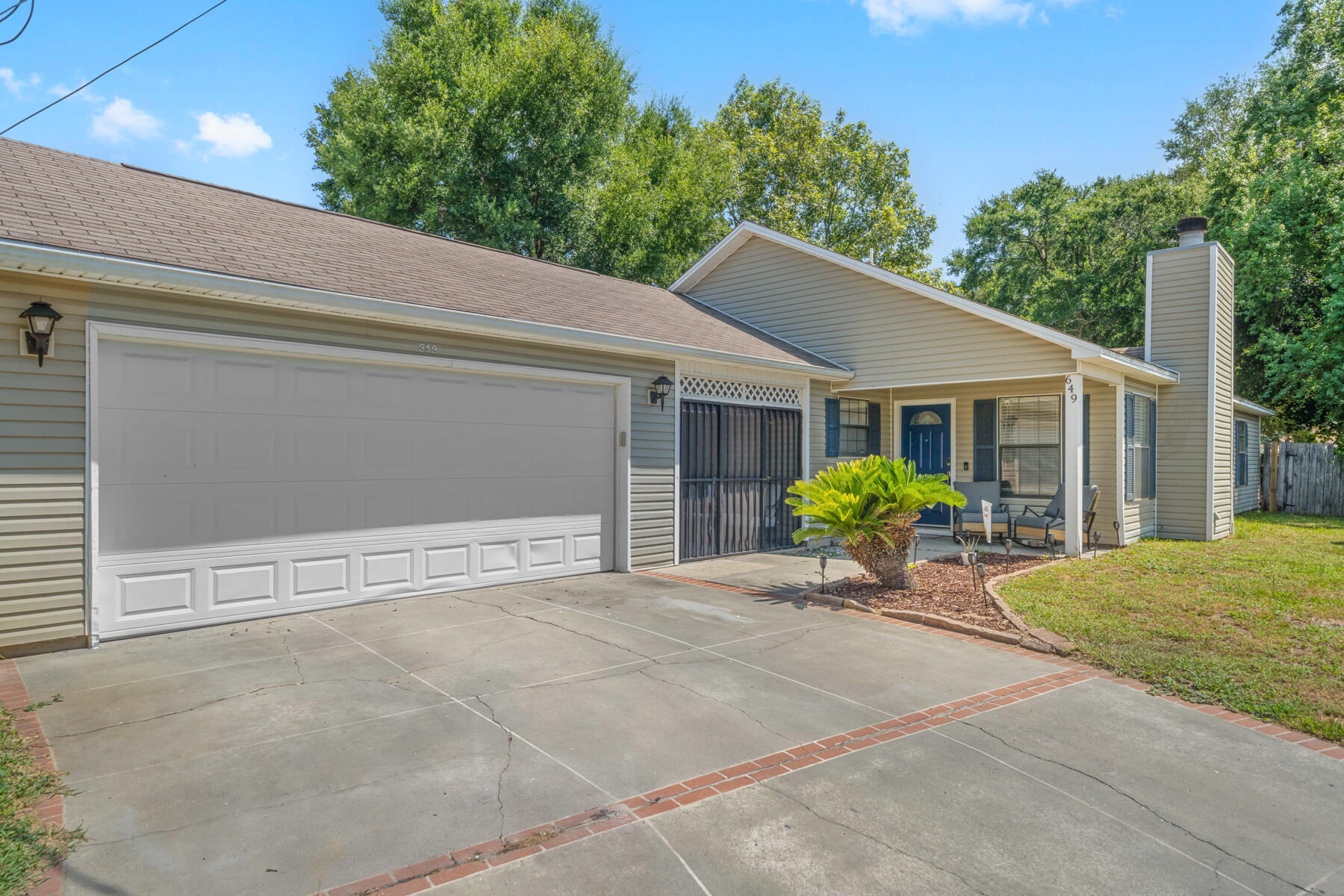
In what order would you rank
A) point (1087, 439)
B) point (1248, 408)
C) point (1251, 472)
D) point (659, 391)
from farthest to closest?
point (1251, 472) < point (1248, 408) < point (1087, 439) < point (659, 391)

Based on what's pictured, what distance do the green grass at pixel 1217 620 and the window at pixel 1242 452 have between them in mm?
7102

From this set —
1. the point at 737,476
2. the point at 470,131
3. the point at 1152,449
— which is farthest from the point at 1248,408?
the point at 470,131

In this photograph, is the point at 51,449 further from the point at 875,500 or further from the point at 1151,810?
the point at 1151,810

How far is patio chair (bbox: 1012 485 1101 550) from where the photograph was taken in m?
10.5

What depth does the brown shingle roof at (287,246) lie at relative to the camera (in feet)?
19.3

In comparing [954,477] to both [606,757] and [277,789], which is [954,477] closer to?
[606,757]

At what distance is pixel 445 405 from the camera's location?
301 inches

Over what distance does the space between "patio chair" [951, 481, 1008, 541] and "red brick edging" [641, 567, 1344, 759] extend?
4.86 m

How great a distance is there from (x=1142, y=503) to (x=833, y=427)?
200 inches

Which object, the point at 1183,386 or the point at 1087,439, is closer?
the point at 1087,439

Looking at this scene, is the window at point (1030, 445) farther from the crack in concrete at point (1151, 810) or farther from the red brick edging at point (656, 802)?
the crack in concrete at point (1151, 810)

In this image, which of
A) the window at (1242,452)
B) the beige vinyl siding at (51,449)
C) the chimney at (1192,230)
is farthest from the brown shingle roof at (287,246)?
the window at (1242,452)

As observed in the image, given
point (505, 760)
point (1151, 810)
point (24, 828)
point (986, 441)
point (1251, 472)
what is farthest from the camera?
point (1251, 472)

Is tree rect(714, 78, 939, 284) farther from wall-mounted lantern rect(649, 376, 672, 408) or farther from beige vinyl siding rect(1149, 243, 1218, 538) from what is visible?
wall-mounted lantern rect(649, 376, 672, 408)
